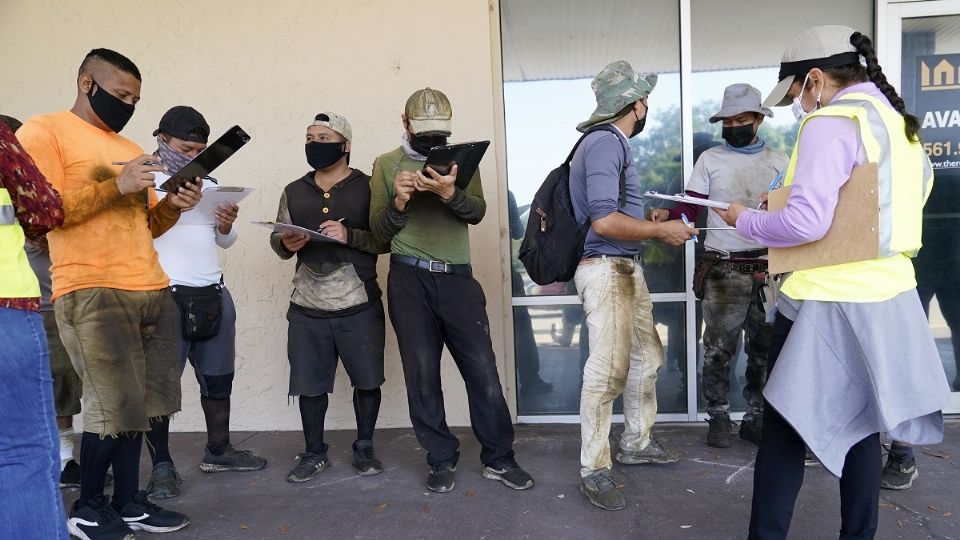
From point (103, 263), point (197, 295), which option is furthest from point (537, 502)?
point (103, 263)

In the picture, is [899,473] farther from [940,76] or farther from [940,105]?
[940,76]

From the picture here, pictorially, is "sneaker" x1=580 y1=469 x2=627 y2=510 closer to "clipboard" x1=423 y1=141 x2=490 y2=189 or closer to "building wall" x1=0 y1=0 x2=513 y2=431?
"building wall" x1=0 y1=0 x2=513 y2=431

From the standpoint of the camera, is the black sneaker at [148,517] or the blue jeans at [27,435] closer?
the blue jeans at [27,435]

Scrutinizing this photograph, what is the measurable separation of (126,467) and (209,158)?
1.44 metres

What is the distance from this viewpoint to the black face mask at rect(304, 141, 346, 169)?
3910 millimetres

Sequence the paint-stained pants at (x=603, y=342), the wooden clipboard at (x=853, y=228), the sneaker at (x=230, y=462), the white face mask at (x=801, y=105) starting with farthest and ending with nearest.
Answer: the sneaker at (x=230, y=462) → the paint-stained pants at (x=603, y=342) → the white face mask at (x=801, y=105) → the wooden clipboard at (x=853, y=228)

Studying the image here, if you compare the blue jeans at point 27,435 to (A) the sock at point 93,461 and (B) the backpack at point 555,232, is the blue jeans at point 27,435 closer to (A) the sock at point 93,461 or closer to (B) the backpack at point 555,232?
(A) the sock at point 93,461

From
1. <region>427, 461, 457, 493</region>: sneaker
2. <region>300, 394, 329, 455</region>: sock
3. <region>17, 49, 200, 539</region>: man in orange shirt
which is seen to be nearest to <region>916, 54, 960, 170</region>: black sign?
<region>427, 461, 457, 493</region>: sneaker

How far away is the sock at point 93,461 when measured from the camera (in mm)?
3084

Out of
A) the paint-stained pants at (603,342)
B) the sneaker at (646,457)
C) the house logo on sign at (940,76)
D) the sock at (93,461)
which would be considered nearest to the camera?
the sock at (93,461)

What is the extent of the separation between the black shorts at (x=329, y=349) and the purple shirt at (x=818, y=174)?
91.2 inches

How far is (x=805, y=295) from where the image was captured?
2451 millimetres

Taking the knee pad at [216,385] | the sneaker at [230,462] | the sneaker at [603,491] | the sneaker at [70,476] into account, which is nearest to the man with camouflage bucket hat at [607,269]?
the sneaker at [603,491]

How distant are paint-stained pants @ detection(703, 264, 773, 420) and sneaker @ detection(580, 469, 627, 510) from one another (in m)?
1.11
